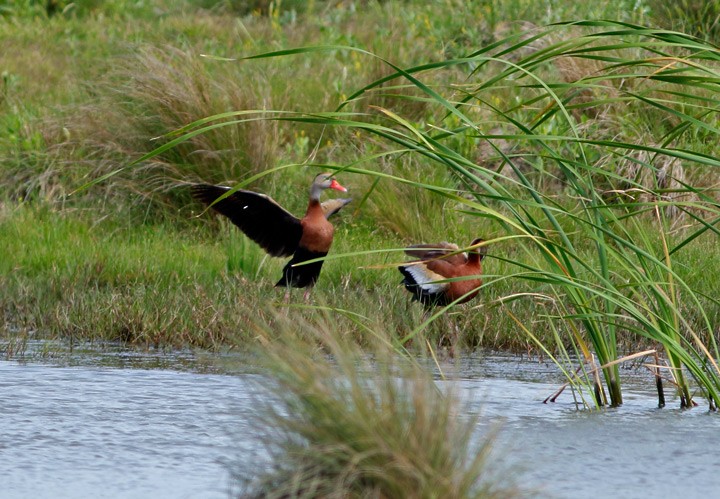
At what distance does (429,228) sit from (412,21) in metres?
5.54

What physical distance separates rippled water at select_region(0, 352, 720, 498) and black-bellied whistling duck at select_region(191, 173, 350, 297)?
1391 mm

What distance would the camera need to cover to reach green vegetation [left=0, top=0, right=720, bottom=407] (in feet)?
16.4

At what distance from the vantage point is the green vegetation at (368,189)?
5.00 metres

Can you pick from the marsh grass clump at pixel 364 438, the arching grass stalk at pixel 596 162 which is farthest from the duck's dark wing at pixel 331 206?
the marsh grass clump at pixel 364 438

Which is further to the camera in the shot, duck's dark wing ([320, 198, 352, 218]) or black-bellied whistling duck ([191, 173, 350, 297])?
duck's dark wing ([320, 198, 352, 218])

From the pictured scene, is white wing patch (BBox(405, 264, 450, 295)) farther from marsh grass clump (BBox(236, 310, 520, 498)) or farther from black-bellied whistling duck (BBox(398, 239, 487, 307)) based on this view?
marsh grass clump (BBox(236, 310, 520, 498))

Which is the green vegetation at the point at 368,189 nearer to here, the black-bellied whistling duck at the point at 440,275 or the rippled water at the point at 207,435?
the black-bellied whistling duck at the point at 440,275

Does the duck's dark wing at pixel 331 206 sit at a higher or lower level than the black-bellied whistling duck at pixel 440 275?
higher

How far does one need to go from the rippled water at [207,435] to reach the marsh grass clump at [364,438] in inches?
3.7

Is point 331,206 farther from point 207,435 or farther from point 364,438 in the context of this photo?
point 364,438

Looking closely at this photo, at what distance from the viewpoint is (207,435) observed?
4.39 m

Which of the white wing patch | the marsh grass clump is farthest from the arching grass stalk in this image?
the marsh grass clump

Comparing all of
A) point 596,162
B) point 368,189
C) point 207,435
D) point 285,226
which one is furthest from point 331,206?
point 207,435

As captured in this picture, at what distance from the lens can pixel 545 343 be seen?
633 centimetres
